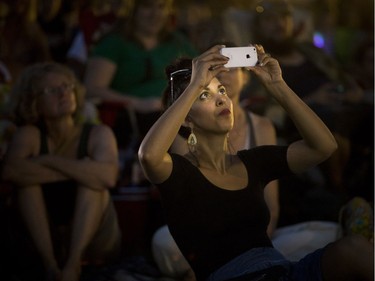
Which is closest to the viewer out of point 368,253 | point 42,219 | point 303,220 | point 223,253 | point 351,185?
point 368,253

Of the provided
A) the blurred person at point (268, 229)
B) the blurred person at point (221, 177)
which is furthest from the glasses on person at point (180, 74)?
the blurred person at point (268, 229)

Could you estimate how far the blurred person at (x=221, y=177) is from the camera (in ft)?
9.83

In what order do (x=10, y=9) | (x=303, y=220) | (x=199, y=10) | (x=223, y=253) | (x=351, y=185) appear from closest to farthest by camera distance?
(x=223, y=253), (x=303, y=220), (x=351, y=185), (x=10, y=9), (x=199, y=10)

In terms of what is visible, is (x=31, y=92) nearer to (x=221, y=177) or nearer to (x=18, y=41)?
(x=18, y=41)

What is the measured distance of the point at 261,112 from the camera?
533cm

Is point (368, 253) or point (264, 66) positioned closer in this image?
point (368, 253)

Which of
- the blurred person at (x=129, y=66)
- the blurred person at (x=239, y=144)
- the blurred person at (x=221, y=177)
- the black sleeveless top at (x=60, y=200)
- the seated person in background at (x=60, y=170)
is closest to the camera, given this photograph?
the blurred person at (x=221, y=177)

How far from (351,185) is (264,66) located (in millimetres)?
2316

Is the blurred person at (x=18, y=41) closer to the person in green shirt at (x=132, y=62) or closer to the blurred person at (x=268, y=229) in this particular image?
the person in green shirt at (x=132, y=62)

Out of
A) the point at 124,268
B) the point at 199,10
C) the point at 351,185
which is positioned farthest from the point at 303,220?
the point at 199,10

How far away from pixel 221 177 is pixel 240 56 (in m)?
0.45

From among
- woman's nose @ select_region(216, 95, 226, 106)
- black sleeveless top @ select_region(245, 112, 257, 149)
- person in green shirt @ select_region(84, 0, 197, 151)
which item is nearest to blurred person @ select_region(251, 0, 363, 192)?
person in green shirt @ select_region(84, 0, 197, 151)

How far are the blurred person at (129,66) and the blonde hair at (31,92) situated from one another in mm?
861

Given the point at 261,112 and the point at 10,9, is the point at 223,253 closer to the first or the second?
the point at 261,112
